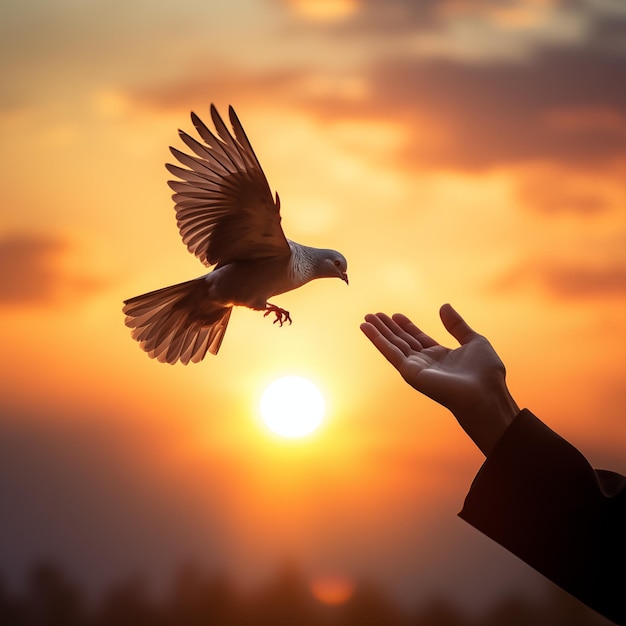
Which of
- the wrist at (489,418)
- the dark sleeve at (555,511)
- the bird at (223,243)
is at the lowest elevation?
the dark sleeve at (555,511)

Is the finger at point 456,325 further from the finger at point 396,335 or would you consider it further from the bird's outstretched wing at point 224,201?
the bird's outstretched wing at point 224,201

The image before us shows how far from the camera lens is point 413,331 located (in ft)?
15.6

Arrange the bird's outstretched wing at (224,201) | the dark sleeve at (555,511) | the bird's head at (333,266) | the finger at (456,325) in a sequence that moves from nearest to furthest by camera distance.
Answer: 1. the dark sleeve at (555,511)
2. the finger at (456,325)
3. the bird's outstretched wing at (224,201)
4. the bird's head at (333,266)

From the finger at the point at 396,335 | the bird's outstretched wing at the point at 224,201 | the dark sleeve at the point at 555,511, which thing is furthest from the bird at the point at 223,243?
the dark sleeve at the point at 555,511

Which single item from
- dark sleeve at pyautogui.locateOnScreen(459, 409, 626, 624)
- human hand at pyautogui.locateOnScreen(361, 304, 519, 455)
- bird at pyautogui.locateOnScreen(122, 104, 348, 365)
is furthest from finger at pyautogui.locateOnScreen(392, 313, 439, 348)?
dark sleeve at pyautogui.locateOnScreen(459, 409, 626, 624)

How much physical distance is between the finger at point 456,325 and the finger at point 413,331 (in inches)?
8.4

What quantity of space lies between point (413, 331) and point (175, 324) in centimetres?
244

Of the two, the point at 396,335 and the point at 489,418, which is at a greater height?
the point at 396,335

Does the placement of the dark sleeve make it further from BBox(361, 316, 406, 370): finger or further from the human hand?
BBox(361, 316, 406, 370): finger

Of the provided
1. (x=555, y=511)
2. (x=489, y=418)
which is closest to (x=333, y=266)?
(x=489, y=418)

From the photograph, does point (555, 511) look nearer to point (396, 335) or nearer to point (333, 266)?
point (396, 335)

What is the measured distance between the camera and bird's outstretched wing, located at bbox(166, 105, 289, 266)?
533 cm

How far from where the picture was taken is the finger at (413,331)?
15.1ft

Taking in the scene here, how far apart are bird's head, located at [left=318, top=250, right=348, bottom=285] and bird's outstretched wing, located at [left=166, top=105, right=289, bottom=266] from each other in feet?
3.51
